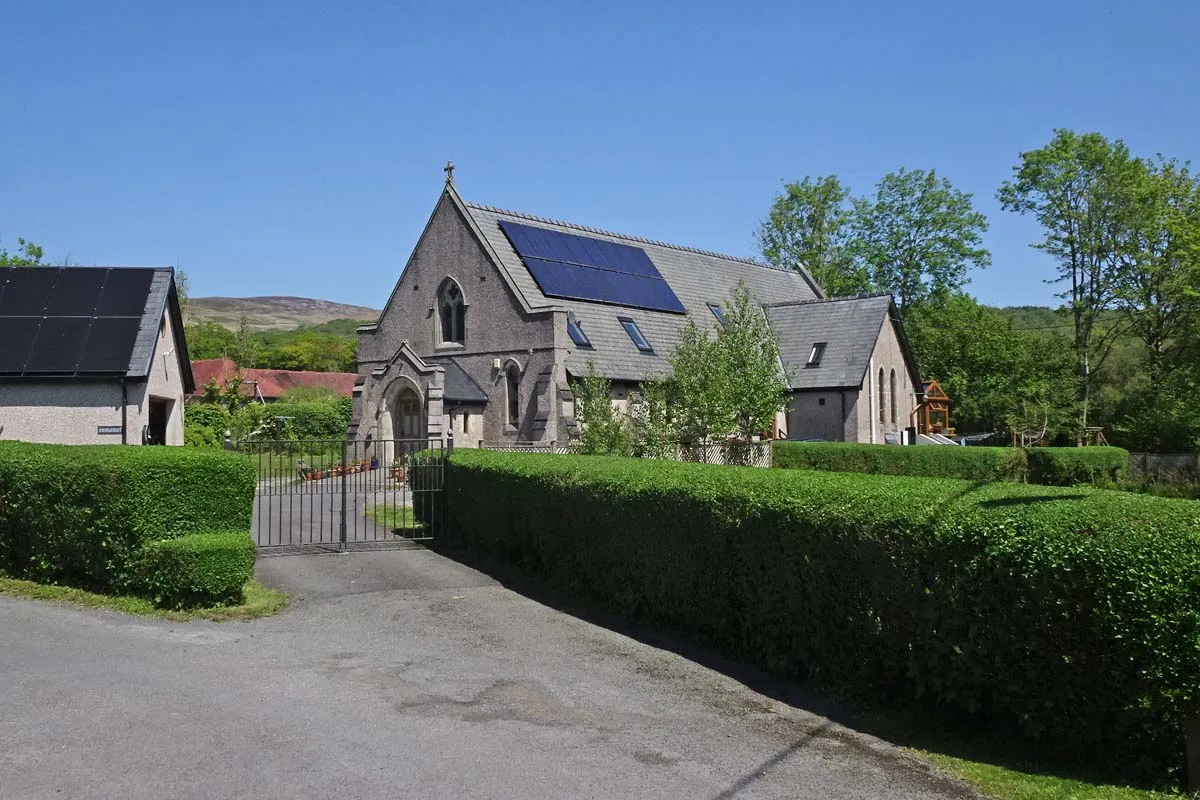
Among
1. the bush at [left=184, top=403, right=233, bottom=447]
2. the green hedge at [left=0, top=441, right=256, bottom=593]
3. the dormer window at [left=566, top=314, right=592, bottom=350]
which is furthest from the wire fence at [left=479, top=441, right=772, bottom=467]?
the green hedge at [left=0, top=441, right=256, bottom=593]

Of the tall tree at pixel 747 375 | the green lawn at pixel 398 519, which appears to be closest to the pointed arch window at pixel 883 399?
the tall tree at pixel 747 375

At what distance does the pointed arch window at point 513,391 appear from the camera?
110ft

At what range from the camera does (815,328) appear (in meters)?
42.6

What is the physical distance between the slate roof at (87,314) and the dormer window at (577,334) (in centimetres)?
1392

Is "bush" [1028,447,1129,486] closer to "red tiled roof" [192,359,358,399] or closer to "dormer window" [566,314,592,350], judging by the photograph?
"dormer window" [566,314,592,350]

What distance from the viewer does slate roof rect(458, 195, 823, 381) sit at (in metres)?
34.2

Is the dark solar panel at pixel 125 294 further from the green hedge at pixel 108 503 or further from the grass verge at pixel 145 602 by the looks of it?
the grass verge at pixel 145 602

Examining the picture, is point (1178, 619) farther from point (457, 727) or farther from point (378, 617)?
point (378, 617)

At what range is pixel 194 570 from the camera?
39.0 ft

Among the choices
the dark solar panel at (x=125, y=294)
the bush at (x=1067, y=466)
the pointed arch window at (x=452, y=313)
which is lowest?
the bush at (x=1067, y=466)

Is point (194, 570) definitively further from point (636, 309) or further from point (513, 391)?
point (636, 309)

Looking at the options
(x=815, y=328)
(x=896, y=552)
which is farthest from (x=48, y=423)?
(x=815, y=328)

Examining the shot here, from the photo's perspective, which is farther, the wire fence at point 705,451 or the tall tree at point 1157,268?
the tall tree at point 1157,268

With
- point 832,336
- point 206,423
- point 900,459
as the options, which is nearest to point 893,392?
point 832,336
